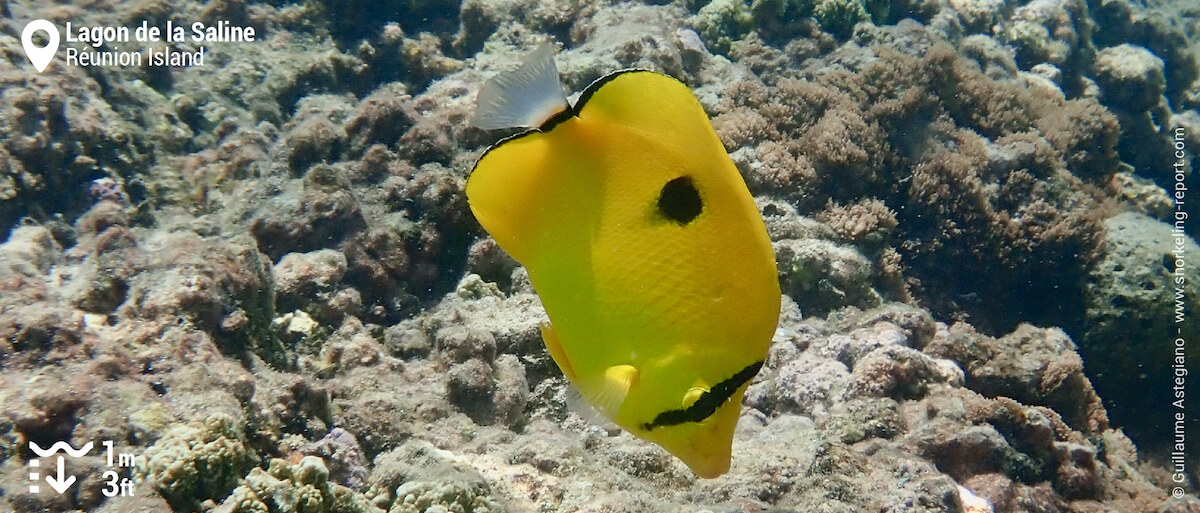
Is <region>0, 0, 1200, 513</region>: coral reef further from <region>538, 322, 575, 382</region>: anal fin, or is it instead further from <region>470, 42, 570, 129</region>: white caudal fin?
<region>470, 42, 570, 129</region>: white caudal fin

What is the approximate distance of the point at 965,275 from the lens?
6.53m

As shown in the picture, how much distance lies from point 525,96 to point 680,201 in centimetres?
34

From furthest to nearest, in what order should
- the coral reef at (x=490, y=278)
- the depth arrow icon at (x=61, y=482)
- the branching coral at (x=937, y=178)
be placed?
the branching coral at (x=937, y=178), the coral reef at (x=490, y=278), the depth arrow icon at (x=61, y=482)

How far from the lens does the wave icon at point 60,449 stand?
2.29 metres

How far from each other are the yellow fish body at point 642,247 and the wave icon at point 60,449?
2072 mm

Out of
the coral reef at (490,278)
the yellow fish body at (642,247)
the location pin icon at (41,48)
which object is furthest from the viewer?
the location pin icon at (41,48)

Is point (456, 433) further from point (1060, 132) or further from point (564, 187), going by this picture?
point (1060, 132)

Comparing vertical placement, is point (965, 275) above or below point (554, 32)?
below

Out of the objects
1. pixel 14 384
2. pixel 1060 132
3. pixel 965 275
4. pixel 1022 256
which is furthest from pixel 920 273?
pixel 14 384

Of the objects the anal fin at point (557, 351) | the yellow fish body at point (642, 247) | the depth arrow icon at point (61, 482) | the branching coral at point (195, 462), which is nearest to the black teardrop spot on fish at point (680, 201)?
the yellow fish body at point (642, 247)

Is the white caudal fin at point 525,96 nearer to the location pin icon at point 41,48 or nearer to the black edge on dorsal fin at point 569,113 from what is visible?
the black edge on dorsal fin at point 569,113

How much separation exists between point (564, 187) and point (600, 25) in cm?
590

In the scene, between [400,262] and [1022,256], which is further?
[1022,256]

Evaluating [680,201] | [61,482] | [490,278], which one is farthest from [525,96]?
[490,278]
